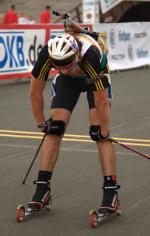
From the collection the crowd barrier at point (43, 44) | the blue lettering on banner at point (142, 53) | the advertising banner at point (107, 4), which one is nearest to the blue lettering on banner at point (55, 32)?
the crowd barrier at point (43, 44)

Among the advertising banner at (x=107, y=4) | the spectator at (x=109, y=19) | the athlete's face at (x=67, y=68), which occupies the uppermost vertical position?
the advertising banner at (x=107, y=4)

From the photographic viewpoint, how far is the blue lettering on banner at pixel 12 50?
54.8ft

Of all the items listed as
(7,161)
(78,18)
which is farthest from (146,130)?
(78,18)

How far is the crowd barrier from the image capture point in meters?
17.0

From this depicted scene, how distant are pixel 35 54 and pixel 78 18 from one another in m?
10.5

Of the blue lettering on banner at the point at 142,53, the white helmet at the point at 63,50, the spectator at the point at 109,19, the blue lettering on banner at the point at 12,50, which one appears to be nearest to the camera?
the white helmet at the point at 63,50

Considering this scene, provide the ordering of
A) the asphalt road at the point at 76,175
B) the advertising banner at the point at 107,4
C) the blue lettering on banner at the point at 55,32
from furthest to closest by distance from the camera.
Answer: the advertising banner at the point at 107,4 → the blue lettering on banner at the point at 55,32 → the asphalt road at the point at 76,175

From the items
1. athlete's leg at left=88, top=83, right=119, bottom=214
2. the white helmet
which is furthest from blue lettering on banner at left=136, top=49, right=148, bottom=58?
the white helmet

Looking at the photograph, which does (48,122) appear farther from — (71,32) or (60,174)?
(60,174)

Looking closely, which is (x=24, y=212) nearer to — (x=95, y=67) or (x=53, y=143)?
(x=53, y=143)

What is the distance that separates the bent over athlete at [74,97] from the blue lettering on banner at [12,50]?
1134cm

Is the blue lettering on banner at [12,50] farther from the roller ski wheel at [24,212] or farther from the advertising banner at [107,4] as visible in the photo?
the roller ski wheel at [24,212]

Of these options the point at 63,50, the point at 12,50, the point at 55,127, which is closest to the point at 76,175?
the point at 55,127

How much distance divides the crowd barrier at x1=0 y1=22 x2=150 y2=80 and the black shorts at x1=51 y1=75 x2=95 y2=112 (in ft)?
37.0
